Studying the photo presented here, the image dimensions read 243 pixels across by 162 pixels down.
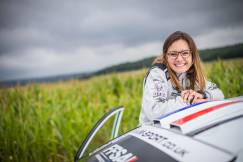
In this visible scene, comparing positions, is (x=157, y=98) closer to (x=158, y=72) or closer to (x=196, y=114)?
(x=158, y=72)

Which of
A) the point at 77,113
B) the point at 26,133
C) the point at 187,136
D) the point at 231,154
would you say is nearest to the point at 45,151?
the point at 26,133

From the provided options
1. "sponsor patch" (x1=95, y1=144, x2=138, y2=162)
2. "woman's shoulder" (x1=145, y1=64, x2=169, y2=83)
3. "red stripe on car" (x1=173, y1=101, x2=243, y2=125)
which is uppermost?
"woman's shoulder" (x1=145, y1=64, x2=169, y2=83)

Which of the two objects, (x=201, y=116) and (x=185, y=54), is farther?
(x=185, y=54)

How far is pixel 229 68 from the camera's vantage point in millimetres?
5273

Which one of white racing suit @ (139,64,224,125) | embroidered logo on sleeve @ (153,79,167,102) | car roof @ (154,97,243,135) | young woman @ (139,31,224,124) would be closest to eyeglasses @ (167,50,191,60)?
young woman @ (139,31,224,124)

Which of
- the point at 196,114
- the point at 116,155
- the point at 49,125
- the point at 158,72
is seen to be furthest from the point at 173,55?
the point at 49,125

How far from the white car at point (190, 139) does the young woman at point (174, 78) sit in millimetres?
369

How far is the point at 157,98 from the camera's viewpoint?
186cm

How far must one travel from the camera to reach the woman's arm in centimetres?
178

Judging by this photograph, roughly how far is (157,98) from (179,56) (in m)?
0.36

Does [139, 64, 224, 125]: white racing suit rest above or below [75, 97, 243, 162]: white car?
above

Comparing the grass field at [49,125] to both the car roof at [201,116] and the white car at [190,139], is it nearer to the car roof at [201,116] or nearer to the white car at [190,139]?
the white car at [190,139]

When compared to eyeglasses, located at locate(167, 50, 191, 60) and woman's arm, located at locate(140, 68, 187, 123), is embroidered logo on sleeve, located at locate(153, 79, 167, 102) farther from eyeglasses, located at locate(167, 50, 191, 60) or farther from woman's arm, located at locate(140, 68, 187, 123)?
eyeglasses, located at locate(167, 50, 191, 60)

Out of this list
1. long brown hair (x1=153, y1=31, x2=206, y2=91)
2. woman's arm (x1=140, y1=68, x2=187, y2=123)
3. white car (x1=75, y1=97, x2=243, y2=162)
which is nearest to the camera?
white car (x1=75, y1=97, x2=243, y2=162)
